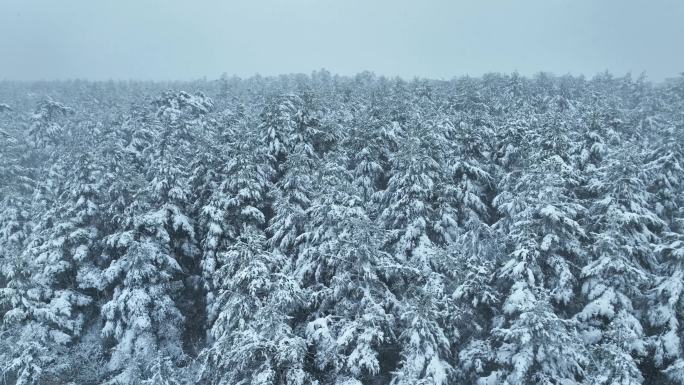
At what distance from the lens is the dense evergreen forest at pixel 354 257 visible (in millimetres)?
17078

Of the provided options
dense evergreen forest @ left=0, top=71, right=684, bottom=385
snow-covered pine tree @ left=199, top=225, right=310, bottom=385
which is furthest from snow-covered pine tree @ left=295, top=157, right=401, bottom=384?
snow-covered pine tree @ left=199, top=225, right=310, bottom=385

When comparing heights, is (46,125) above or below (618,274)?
above

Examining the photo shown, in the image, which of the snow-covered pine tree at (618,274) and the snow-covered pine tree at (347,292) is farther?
the snow-covered pine tree at (347,292)

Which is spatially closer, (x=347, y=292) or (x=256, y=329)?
(x=256, y=329)

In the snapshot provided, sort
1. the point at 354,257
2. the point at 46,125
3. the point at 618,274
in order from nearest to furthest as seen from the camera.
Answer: the point at 618,274, the point at 354,257, the point at 46,125

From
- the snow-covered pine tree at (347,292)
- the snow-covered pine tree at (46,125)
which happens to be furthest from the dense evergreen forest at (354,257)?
the snow-covered pine tree at (46,125)

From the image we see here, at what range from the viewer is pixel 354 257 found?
1903cm

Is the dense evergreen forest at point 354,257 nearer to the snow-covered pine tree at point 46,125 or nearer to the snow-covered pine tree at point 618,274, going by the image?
the snow-covered pine tree at point 618,274

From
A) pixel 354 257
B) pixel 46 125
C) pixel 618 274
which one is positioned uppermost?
pixel 46 125

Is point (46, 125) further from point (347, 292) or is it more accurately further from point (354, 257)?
point (347, 292)

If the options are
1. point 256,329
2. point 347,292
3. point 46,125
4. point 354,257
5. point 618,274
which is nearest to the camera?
point 256,329

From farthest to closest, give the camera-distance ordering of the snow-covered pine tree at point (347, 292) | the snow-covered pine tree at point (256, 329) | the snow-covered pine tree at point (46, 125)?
the snow-covered pine tree at point (46, 125)
the snow-covered pine tree at point (347, 292)
the snow-covered pine tree at point (256, 329)

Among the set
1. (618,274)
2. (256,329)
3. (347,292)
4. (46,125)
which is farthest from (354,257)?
(46,125)

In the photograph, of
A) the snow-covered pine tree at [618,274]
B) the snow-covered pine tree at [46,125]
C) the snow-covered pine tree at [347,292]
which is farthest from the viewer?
the snow-covered pine tree at [46,125]
